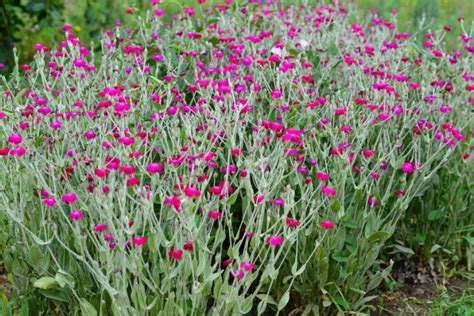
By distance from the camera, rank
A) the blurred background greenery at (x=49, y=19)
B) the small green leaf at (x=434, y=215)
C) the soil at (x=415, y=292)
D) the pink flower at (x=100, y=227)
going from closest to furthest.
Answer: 1. the pink flower at (x=100, y=227)
2. the soil at (x=415, y=292)
3. the small green leaf at (x=434, y=215)
4. the blurred background greenery at (x=49, y=19)

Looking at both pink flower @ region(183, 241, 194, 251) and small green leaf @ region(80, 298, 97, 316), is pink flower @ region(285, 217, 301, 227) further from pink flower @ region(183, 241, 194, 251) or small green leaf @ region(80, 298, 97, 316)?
small green leaf @ region(80, 298, 97, 316)

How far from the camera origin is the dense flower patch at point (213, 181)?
102 inches

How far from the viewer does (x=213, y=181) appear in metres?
3.44

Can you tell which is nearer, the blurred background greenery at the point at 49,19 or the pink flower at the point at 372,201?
the pink flower at the point at 372,201

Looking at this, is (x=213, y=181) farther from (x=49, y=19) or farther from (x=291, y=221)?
(x=49, y=19)

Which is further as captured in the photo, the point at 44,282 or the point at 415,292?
the point at 415,292

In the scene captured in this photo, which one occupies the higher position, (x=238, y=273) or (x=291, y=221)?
(x=291, y=221)

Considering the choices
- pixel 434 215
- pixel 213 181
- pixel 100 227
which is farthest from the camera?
pixel 434 215

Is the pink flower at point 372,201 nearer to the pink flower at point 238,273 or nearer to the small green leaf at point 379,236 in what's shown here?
the small green leaf at point 379,236

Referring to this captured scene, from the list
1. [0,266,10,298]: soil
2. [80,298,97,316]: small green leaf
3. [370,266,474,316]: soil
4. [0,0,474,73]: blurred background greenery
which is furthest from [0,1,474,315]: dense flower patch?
[0,0,474,73]: blurred background greenery

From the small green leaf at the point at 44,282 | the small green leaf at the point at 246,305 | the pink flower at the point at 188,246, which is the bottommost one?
the small green leaf at the point at 246,305

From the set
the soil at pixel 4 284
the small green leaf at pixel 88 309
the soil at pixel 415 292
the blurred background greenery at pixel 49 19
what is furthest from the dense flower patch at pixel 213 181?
the blurred background greenery at pixel 49 19

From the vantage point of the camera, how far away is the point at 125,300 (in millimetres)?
2561

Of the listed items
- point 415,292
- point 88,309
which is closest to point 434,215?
point 415,292
